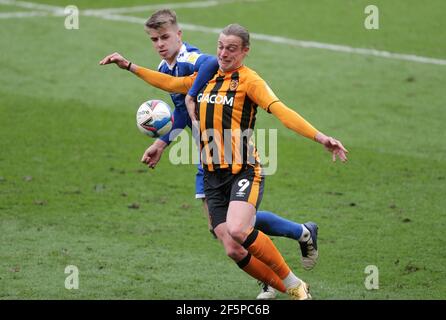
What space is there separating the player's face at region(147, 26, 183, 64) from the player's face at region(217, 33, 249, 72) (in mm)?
661

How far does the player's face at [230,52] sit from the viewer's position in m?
7.32

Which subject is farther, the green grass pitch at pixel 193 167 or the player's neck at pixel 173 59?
the green grass pitch at pixel 193 167

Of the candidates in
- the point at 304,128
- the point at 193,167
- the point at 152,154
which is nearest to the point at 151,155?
the point at 152,154

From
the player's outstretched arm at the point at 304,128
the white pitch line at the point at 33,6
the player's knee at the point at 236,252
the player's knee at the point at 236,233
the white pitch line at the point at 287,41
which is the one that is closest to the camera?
the player's outstretched arm at the point at 304,128

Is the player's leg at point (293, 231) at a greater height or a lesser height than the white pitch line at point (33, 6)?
Result: lesser

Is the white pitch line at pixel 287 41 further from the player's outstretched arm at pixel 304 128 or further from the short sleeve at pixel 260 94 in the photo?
the player's outstretched arm at pixel 304 128

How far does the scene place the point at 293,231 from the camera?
26.1ft

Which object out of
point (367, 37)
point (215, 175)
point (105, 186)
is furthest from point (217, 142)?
point (367, 37)

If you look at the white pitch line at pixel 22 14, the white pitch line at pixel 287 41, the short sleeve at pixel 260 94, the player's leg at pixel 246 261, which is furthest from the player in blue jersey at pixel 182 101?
the white pitch line at pixel 22 14

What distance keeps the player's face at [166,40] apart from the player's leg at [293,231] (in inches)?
61.1

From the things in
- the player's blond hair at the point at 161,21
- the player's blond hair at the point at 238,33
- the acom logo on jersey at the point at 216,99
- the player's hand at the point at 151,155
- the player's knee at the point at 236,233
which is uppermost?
the player's blond hair at the point at 161,21

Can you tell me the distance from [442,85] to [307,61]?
94.3 inches

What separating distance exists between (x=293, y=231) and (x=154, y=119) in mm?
1499

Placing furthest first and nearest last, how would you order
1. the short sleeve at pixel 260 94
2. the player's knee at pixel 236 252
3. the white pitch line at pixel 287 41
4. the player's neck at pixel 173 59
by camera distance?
the white pitch line at pixel 287 41 < the player's neck at pixel 173 59 < the player's knee at pixel 236 252 < the short sleeve at pixel 260 94
